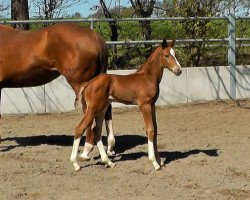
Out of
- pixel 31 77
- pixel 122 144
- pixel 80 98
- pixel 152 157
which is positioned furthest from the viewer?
pixel 122 144

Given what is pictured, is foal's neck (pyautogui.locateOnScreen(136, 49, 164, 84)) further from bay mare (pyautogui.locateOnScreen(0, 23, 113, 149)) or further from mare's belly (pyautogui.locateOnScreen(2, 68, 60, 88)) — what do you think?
mare's belly (pyautogui.locateOnScreen(2, 68, 60, 88))

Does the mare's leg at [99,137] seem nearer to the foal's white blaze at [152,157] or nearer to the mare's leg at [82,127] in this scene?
Result: the mare's leg at [82,127]

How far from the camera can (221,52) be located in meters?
12.9

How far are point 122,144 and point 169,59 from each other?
217cm

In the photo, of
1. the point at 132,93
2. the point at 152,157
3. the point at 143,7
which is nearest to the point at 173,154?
the point at 152,157

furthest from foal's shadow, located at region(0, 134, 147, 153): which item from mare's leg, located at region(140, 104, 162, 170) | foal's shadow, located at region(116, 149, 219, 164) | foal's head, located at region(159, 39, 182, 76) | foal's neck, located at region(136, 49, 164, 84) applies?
foal's head, located at region(159, 39, 182, 76)

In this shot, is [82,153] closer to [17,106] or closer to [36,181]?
[36,181]

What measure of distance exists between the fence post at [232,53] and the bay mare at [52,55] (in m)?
5.35

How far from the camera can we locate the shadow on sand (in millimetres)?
7262

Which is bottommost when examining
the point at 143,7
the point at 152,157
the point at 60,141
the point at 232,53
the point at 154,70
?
the point at 60,141

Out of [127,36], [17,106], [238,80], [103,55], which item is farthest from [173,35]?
[103,55]

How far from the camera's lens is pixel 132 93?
6559 millimetres

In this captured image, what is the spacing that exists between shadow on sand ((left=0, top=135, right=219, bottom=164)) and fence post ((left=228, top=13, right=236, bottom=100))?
4.18 meters

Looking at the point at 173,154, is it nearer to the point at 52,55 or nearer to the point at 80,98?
the point at 80,98
